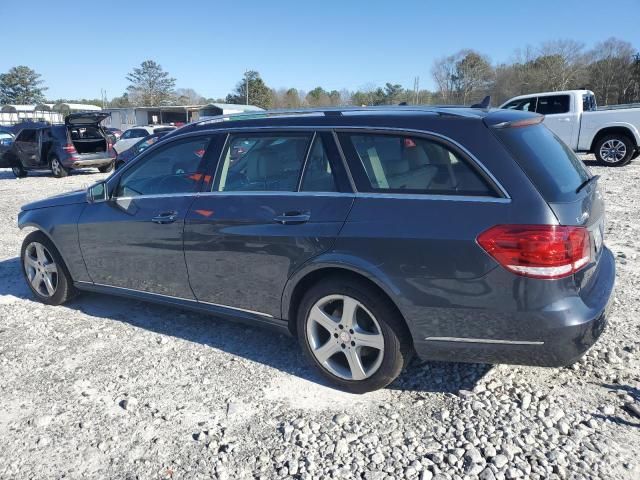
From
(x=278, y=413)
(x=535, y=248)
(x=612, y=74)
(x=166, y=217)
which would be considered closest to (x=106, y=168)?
(x=166, y=217)

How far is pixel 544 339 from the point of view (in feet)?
8.24

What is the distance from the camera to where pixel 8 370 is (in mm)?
3557

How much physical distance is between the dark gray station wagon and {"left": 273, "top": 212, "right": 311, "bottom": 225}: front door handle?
14 mm

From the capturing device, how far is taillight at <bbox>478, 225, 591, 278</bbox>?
7.96 ft

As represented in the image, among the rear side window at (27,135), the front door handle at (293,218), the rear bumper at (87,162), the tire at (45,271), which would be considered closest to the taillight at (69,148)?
the rear bumper at (87,162)

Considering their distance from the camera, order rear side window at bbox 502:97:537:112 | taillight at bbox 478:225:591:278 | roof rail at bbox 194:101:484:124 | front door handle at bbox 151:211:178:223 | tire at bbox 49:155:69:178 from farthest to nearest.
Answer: tire at bbox 49:155:69:178 → rear side window at bbox 502:97:537:112 → front door handle at bbox 151:211:178:223 → roof rail at bbox 194:101:484:124 → taillight at bbox 478:225:591:278

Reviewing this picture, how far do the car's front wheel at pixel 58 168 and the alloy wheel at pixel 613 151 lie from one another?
15490 millimetres

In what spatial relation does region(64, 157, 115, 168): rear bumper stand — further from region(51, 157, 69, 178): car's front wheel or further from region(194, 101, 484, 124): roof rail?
region(194, 101, 484, 124): roof rail

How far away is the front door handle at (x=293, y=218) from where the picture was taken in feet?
9.89

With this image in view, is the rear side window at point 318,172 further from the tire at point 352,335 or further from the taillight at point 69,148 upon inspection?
the taillight at point 69,148

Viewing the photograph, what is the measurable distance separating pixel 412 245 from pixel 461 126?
0.70m

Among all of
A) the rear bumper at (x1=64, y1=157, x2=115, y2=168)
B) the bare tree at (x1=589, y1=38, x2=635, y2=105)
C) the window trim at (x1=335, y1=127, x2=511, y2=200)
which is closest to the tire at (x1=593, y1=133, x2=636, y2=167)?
the window trim at (x1=335, y1=127, x2=511, y2=200)

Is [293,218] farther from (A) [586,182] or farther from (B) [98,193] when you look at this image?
(B) [98,193]

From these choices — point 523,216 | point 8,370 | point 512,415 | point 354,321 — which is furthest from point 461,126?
point 8,370
